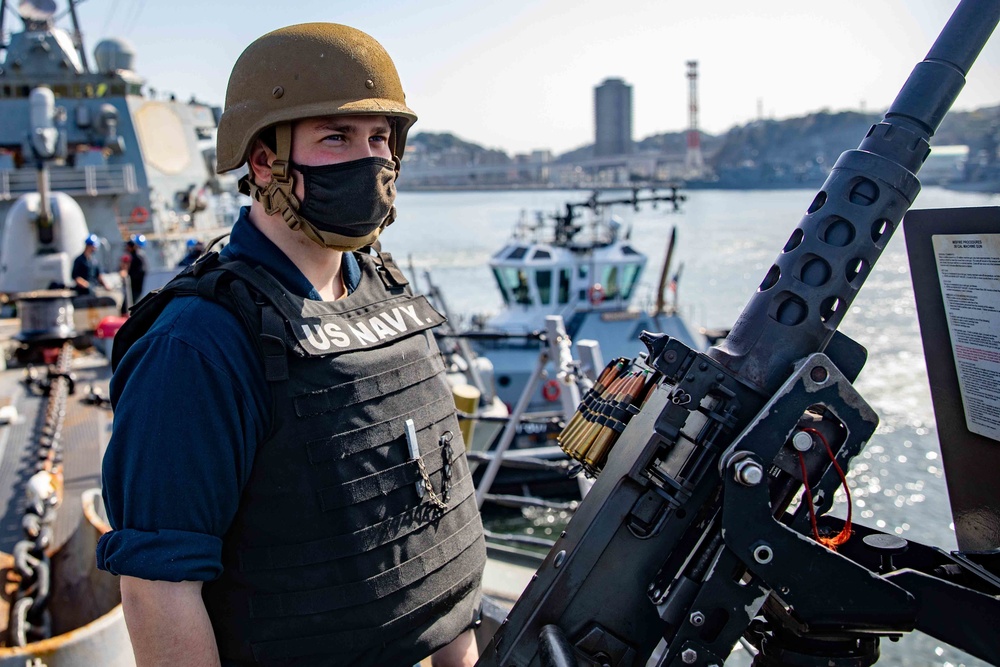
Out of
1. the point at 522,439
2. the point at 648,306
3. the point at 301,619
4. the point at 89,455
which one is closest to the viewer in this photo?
the point at 301,619

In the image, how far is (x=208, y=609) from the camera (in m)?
1.87

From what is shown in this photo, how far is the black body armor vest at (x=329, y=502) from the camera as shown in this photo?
186cm

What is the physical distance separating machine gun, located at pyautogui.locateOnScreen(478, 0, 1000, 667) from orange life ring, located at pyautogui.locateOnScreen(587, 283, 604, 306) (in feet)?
58.5

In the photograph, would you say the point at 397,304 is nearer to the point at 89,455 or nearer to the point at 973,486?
the point at 973,486

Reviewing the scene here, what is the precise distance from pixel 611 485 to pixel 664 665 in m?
0.40

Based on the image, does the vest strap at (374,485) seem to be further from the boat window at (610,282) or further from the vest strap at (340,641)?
the boat window at (610,282)

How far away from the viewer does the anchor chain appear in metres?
4.36

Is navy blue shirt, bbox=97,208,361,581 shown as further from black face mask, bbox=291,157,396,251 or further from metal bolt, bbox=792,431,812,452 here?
metal bolt, bbox=792,431,812,452

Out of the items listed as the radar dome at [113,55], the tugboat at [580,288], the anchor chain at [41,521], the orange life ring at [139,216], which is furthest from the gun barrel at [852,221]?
the radar dome at [113,55]

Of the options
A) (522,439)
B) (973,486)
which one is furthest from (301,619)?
(522,439)

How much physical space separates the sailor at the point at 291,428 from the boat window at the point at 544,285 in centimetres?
1767

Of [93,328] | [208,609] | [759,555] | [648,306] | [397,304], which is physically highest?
[397,304]

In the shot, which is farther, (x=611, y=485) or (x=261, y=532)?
(x=611, y=485)

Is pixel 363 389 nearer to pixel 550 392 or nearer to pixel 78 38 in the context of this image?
pixel 550 392
